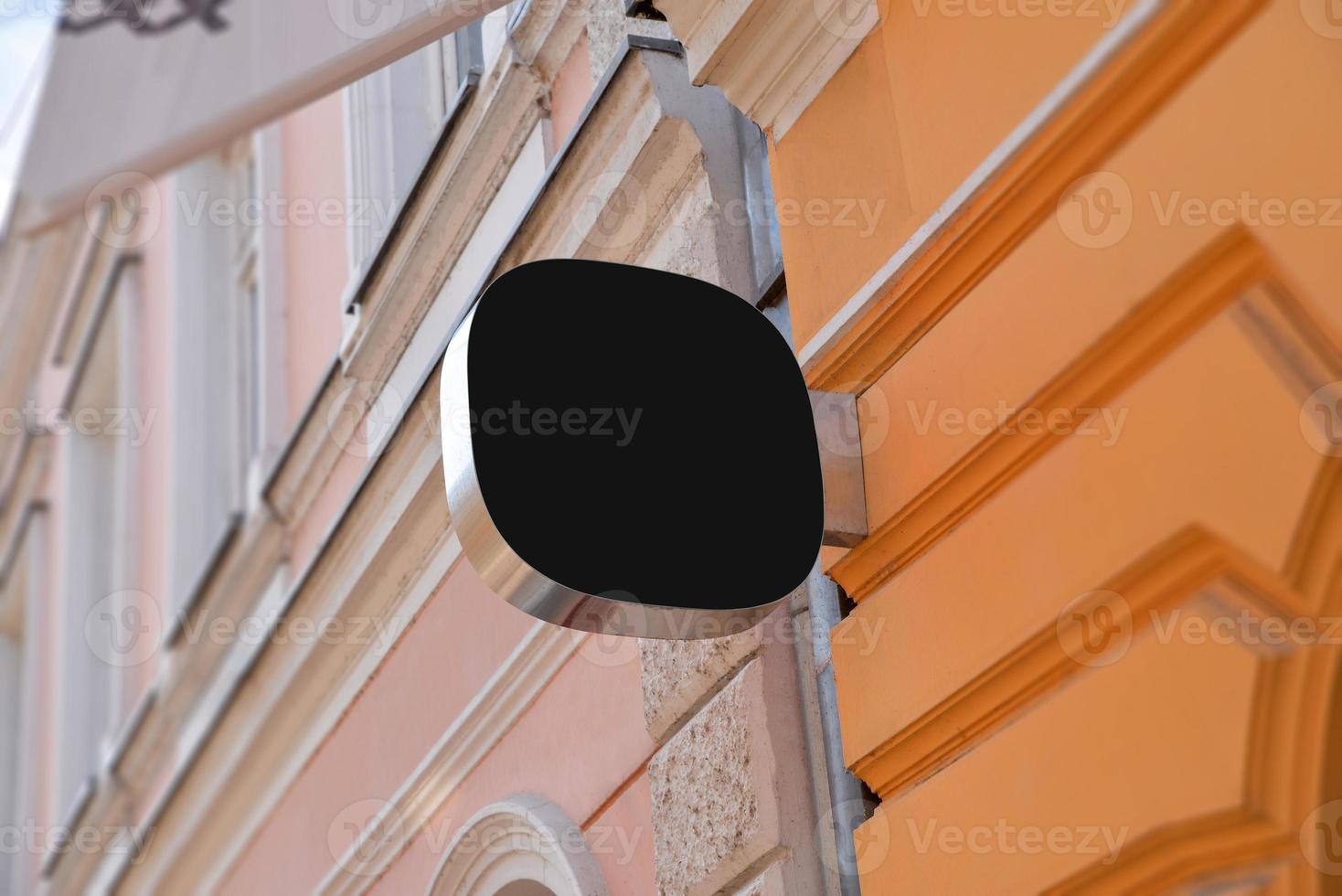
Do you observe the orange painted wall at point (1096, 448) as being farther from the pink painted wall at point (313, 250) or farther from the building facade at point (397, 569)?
the pink painted wall at point (313, 250)

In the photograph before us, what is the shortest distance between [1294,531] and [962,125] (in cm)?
90

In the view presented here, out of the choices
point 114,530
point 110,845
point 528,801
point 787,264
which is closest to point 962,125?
point 787,264

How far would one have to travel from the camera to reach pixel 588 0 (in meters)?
4.27

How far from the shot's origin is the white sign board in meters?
2.40

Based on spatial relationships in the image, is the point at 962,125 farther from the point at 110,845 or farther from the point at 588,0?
the point at 110,845

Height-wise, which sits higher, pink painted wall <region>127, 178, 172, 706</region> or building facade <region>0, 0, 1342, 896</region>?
pink painted wall <region>127, 178, 172, 706</region>

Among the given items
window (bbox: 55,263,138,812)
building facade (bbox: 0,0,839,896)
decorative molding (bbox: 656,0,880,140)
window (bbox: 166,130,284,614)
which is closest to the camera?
decorative molding (bbox: 656,0,880,140)

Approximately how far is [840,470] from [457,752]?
217cm

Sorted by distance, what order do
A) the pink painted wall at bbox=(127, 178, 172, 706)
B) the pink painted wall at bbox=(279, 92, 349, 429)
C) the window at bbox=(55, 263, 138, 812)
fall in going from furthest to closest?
the window at bbox=(55, 263, 138, 812) → the pink painted wall at bbox=(127, 178, 172, 706) → the pink painted wall at bbox=(279, 92, 349, 429)

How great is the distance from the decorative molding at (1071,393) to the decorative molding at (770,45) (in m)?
0.82

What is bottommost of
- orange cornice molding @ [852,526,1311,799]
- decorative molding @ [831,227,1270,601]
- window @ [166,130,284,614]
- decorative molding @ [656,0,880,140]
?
orange cornice molding @ [852,526,1311,799]

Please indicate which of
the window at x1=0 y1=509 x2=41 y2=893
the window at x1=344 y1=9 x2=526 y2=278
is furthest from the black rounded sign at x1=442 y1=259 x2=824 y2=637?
the window at x1=0 y1=509 x2=41 y2=893

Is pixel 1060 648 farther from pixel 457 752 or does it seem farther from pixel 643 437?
pixel 457 752

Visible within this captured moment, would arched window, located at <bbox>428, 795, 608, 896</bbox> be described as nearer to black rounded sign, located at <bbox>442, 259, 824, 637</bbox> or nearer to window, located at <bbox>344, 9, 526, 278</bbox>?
black rounded sign, located at <bbox>442, 259, 824, 637</bbox>
